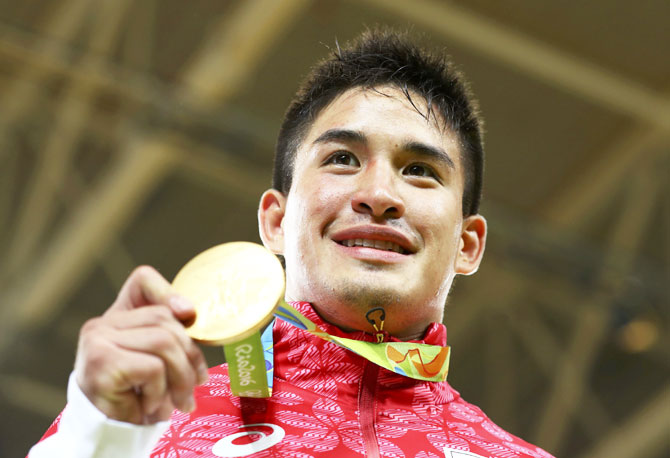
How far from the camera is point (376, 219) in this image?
6.09ft

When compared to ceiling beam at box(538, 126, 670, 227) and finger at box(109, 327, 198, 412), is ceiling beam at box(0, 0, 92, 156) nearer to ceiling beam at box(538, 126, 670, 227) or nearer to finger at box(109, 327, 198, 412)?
ceiling beam at box(538, 126, 670, 227)

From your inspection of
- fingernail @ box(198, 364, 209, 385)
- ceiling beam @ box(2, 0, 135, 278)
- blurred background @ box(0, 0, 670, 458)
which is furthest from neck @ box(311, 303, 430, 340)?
ceiling beam @ box(2, 0, 135, 278)

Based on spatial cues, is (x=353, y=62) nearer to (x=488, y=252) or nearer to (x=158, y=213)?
(x=488, y=252)

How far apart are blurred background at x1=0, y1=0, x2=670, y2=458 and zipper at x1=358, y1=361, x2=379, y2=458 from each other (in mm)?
4045

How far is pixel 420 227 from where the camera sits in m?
1.91

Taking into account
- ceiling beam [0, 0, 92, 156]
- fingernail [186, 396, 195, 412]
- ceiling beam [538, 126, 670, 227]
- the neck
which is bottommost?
fingernail [186, 396, 195, 412]

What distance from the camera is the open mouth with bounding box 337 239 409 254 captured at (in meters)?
1.86

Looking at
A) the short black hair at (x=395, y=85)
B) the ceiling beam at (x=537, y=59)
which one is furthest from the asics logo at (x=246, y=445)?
the ceiling beam at (x=537, y=59)

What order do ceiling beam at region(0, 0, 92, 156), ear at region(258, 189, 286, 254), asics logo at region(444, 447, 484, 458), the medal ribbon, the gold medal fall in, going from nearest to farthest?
the gold medal → the medal ribbon → asics logo at region(444, 447, 484, 458) → ear at region(258, 189, 286, 254) → ceiling beam at region(0, 0, 92, 156)

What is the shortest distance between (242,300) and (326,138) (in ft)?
2.34

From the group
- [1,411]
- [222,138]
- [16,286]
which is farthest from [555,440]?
[1,411]

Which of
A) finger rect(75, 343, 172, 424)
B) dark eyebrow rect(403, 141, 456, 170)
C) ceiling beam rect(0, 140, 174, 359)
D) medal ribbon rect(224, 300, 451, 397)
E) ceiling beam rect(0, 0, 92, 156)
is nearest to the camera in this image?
finger rect(75, 343, 172, 424)

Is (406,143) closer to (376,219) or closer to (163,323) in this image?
(376,219)

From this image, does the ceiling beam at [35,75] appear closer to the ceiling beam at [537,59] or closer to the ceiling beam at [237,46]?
the ceiling beam at [237,46]
